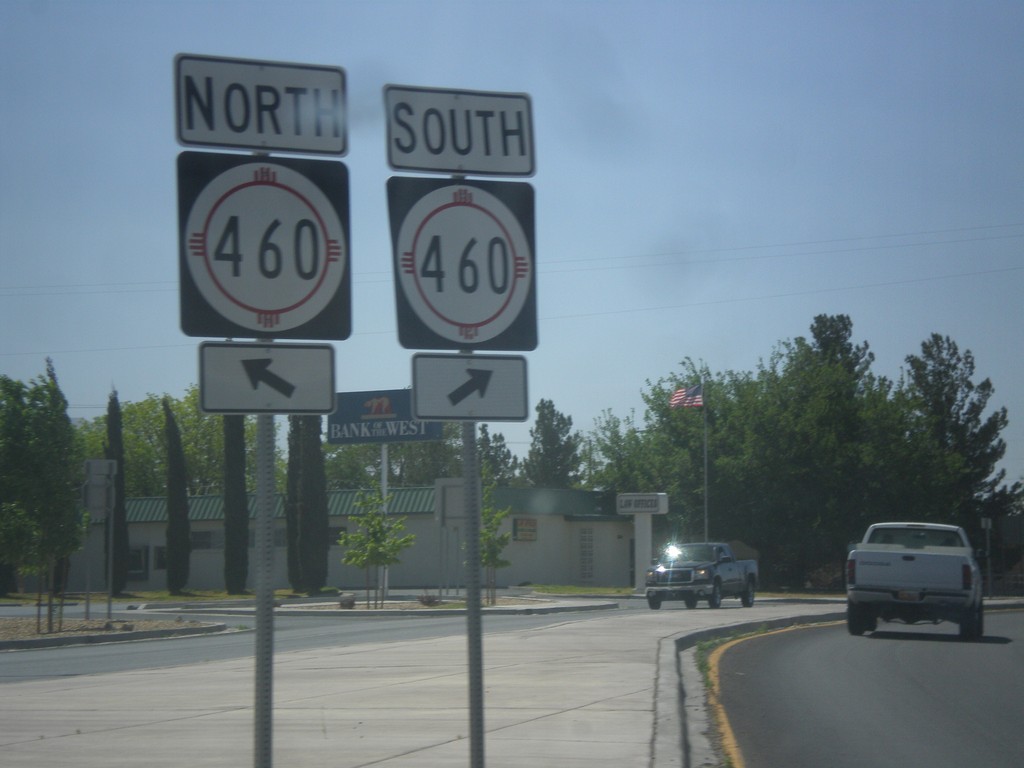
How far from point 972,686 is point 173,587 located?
42.1 metres

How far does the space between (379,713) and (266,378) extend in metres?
6.51

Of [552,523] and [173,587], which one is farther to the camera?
[552,523]

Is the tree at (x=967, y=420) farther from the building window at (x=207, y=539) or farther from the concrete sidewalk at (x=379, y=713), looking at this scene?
the concrete sidewalk at (x=379, y=713)

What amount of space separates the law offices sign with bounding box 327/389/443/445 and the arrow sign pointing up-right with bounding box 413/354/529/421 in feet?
125

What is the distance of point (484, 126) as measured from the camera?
16.8ft

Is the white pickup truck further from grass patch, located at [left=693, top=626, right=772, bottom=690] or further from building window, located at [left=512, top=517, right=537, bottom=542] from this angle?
building window, located at [left=512, top=517, right=537, bottom=542]

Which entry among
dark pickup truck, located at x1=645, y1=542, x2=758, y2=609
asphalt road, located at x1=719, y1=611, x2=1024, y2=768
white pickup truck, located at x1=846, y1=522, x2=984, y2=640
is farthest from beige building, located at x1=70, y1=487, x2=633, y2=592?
asphalt road, located at x1=719, y1=611, x2=1024, y2=768

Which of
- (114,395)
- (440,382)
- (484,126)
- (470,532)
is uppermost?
(114,395)

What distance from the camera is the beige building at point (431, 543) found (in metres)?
51.1

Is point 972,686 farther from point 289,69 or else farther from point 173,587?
point 173,587

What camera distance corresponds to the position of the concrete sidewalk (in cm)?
819

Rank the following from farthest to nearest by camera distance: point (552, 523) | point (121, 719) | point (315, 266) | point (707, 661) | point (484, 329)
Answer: point (552, 523) → point (707, 661) → point (121, 719) → point (484, 329) → point (315, 266)

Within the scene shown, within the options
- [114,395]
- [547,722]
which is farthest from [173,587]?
[547,722]

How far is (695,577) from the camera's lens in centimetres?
3231
